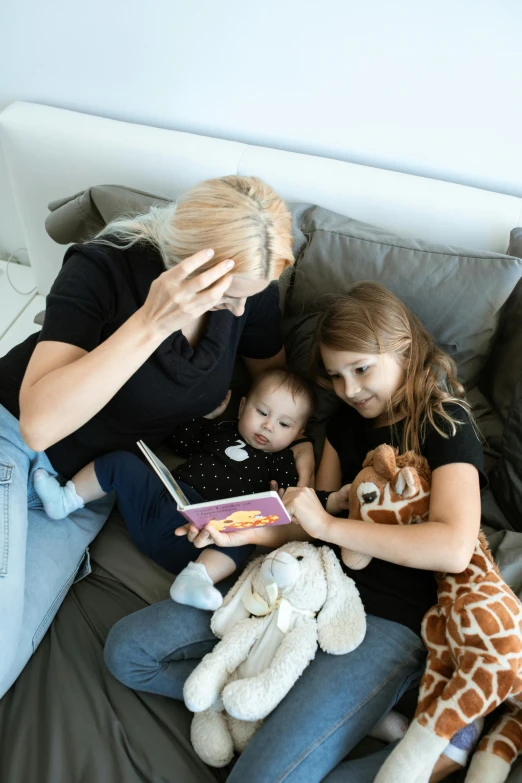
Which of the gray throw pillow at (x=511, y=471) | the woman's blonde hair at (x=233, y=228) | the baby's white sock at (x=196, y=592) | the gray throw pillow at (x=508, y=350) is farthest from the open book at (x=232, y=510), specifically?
the gray throw pillow at (x=508, y=350)

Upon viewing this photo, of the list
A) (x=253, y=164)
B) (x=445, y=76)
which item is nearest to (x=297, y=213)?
(x=253, y=164)

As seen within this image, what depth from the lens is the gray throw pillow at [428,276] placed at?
62.9 inches

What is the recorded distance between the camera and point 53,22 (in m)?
1.94

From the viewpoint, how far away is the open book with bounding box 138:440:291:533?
1.27 m

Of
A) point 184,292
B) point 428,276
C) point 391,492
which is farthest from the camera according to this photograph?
point 428,276

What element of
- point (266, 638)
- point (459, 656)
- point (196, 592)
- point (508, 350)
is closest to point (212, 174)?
point (508, 350)

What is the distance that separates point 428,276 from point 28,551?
3.85 feet

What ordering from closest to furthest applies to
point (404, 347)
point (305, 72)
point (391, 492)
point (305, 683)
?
point (305, 683), point (391, 492), point (404, 347), point (305, 72)

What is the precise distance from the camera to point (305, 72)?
1.78 metres

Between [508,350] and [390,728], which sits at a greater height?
[508,350]

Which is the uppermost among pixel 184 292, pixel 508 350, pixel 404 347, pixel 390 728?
pixel 184 292

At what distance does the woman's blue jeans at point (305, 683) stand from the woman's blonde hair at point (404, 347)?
447 mm

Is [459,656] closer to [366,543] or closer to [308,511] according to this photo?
[366,543]

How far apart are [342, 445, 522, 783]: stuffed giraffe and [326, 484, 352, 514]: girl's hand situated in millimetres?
108
